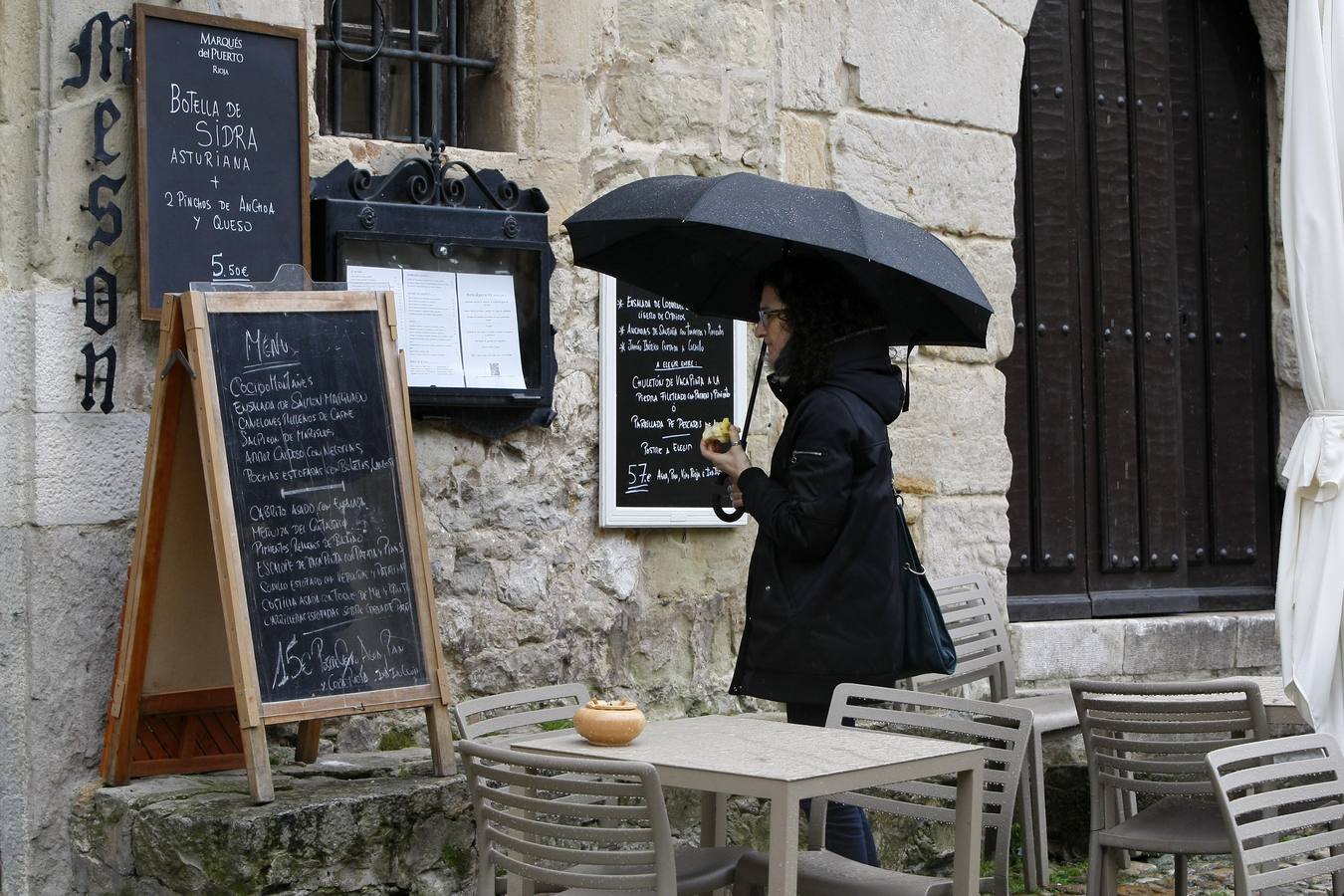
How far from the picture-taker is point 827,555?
13.2 feet

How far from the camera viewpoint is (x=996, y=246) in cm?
617

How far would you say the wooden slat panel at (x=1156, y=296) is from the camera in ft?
23.1

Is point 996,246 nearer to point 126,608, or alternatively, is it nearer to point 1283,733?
point 1283,733

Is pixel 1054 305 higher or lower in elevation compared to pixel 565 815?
higher

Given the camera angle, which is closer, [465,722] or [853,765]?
[853,765]

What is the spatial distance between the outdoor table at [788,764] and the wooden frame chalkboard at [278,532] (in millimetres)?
772

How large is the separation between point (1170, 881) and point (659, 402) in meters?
2.27

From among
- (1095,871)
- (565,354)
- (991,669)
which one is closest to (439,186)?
(565,354)

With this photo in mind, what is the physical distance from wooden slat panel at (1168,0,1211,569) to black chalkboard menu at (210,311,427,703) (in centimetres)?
415

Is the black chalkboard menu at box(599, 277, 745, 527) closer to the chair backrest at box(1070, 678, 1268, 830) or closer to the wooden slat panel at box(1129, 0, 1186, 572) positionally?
the chair backrest at box(1070, 678, 1268, 830)

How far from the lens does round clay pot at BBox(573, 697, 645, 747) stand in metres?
3.32

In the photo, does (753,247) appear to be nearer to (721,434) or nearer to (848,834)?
(721,434)

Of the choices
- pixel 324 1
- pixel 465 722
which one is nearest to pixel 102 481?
pixel 465 722

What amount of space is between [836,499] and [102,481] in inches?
72.1
